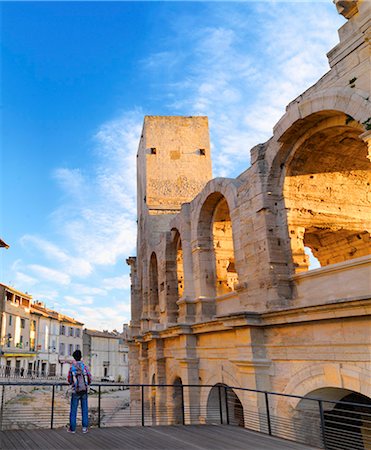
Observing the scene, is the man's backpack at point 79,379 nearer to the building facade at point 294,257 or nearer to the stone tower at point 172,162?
the building facade at point 294,257

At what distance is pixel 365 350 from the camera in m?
6.57

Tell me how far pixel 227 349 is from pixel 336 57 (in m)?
7.02

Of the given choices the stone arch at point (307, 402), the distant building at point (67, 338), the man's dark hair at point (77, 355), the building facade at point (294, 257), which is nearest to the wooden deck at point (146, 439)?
the stone arch at point (307, 402)

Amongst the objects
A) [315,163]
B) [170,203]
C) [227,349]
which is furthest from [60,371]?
[315,163]

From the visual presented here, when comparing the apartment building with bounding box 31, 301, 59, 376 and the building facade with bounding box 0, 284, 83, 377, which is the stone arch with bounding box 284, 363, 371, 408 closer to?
the building facade with bounding box 0, 284, 83, 377

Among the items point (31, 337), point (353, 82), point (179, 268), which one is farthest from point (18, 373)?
point (353, 82)

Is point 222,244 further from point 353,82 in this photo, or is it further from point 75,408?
point 75,408

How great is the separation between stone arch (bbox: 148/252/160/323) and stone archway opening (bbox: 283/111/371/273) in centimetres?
992

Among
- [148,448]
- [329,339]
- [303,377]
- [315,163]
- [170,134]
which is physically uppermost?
[170,134]

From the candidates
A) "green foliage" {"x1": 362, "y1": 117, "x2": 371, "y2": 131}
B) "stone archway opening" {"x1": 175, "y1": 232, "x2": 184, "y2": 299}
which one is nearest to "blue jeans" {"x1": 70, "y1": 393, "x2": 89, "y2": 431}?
"green foliage" {"x1": 362, "y1": 117, "x2": 371, "y2": 131}

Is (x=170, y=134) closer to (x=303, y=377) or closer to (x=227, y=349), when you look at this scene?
(x=227, y=349)

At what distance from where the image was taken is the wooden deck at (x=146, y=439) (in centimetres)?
625

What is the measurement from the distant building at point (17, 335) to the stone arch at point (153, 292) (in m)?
19.0

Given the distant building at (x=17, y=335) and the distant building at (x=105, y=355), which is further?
the distant building at (x=105, y=355)
